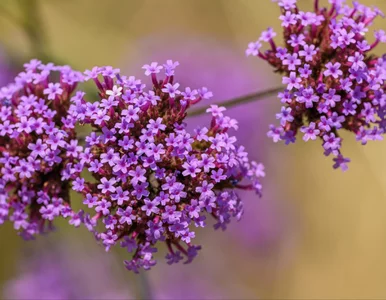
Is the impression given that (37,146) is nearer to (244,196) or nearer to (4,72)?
(4,72)

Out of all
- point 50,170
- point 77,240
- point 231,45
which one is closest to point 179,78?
point 231,45

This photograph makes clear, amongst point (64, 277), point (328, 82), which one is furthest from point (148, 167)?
point (64, 277)

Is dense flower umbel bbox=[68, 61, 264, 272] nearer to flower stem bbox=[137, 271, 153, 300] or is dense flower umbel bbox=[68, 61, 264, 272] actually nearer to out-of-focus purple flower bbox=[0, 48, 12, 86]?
flower stem bbox=[137, 271, 153, 300]

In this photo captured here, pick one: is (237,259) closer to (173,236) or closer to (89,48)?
(89,48)

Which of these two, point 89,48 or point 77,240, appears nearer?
point 77,240

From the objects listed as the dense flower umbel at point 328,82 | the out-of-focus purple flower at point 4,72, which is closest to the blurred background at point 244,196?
the out-of-focus purple flower at point 4,72

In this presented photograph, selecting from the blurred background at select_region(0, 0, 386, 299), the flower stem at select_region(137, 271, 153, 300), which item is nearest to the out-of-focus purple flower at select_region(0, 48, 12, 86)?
the blurred background at select_region(0, 0, 386, 299)
